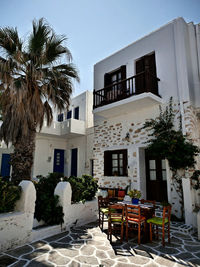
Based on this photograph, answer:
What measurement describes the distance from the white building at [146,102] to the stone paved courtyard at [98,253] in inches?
108

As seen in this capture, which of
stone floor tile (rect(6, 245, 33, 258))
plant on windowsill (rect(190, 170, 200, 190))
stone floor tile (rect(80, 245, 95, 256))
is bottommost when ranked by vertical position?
stone floor tile (rect(80, 245, 95, 256))

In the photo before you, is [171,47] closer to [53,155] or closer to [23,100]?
[23,100]

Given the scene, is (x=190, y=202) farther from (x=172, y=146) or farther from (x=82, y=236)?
(x=82, y=236)

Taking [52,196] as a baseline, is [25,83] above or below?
above

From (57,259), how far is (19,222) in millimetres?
1144

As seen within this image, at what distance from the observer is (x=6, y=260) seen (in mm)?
3068

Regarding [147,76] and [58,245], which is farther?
[147,76]

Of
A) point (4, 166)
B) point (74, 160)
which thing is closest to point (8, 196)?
point (4, 166)

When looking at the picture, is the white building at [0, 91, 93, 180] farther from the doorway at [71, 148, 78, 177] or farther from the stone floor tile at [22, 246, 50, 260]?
the stone floor tile at [22, 246, 50, 260]

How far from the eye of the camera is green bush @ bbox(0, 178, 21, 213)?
368 cm

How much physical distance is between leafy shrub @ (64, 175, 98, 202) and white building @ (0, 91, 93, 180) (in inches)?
220

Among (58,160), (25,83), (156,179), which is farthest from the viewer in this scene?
(58,160)

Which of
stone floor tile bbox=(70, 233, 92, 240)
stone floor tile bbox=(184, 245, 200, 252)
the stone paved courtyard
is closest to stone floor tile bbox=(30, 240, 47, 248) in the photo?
the stone paved courtyard

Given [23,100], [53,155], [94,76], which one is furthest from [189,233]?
[53,155]
